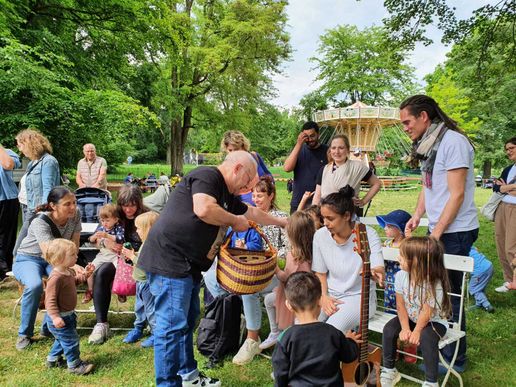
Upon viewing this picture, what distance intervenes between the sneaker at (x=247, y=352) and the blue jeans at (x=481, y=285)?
9.54 ft

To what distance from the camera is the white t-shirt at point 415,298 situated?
286 cm

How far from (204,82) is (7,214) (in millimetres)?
19809

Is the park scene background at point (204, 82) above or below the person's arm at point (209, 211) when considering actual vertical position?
above

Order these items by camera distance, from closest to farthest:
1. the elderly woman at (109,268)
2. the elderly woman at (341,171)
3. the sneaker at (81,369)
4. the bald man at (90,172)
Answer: the sneaker at (81,369)
the elderly woman at (109,268)
the elderly woman at (341,171)
the bald man at (90,172)

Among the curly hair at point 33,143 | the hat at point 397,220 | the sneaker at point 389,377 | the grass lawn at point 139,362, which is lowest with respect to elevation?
the grass lawn at point 139,362

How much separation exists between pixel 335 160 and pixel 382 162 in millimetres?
29688

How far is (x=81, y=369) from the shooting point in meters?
3.36

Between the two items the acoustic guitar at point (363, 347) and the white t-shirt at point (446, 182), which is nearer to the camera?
the acoustic guitar at point (363, 347)

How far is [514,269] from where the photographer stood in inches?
203

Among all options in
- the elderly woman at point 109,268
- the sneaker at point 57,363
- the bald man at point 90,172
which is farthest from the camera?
the bald man at point 90,172

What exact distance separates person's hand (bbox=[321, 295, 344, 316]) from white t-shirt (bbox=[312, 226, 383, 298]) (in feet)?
0.26

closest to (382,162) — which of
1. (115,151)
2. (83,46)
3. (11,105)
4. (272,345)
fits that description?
(115,151)

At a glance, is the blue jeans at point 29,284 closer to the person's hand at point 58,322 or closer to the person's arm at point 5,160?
the person's hand at point 58,322

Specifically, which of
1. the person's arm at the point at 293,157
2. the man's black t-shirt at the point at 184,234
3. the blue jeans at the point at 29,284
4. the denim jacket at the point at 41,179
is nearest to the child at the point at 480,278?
the person's arm at the point at 293,157
